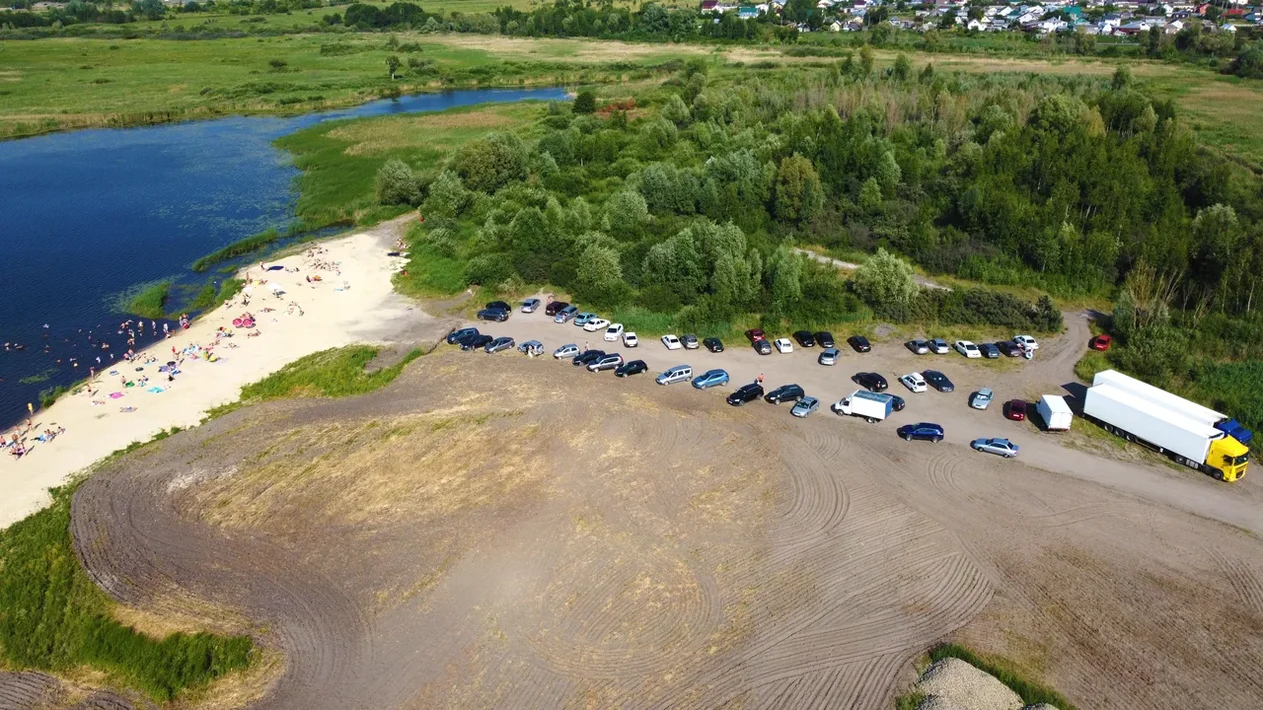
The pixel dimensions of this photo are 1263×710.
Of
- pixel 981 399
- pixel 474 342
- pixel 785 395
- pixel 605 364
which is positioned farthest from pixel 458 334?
pixel 981 399

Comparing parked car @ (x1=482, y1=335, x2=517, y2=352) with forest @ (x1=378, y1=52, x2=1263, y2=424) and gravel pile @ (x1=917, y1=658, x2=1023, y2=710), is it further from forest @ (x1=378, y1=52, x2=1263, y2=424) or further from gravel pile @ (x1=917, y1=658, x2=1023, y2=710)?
gravel pile @ (x1=917, y1=658, x2=1023, y2=710)

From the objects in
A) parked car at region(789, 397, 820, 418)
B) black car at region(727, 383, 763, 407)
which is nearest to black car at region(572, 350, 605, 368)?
black car at region(727, 383, 763, 407)

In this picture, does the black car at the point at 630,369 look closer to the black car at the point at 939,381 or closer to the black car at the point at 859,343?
the black car at the point at 859,343

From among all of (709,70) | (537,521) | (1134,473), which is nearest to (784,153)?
(1134,473)

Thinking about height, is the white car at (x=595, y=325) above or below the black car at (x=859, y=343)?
above

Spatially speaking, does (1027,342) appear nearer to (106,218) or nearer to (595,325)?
(595,325)

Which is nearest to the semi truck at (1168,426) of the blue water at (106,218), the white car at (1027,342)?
the white car at (1027,342)
